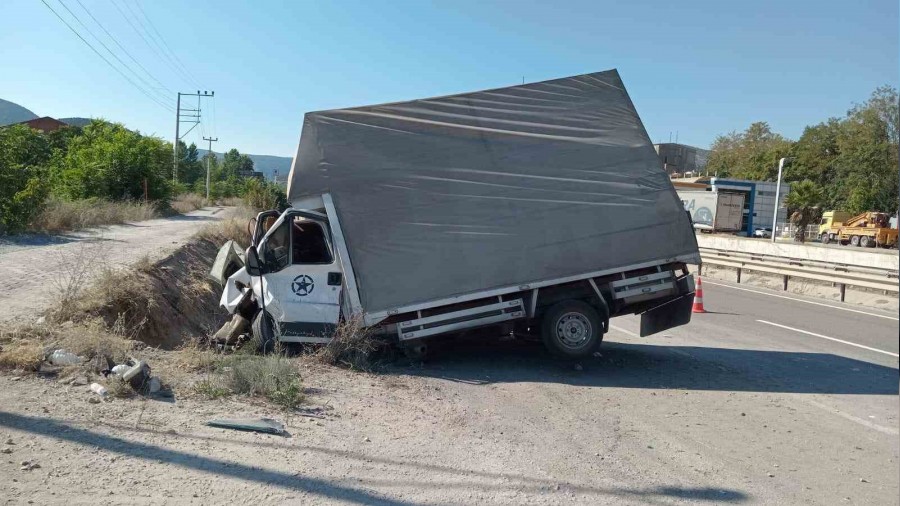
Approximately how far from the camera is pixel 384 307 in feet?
Result: 25.8

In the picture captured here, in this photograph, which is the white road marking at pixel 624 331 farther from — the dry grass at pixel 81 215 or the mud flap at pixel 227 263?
the dry grass at pixel 81 215

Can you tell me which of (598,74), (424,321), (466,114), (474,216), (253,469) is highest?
(598,74)

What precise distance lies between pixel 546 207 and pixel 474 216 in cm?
91

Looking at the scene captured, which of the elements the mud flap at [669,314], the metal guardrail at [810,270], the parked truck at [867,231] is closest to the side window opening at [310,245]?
the mud flap at [669,314]

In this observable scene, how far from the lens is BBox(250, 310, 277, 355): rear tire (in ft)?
26.7

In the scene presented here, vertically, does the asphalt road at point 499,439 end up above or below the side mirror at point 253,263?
below

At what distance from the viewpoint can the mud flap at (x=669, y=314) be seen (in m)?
8.50

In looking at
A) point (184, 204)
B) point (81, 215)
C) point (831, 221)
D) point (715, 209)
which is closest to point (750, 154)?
point (831, 221)

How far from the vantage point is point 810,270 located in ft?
61.1

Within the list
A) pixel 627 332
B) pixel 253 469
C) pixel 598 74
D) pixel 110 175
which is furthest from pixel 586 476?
pixel 110 175

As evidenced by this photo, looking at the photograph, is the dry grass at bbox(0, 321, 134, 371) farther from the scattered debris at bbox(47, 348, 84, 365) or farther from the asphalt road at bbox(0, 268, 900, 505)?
the asphalt road at bbox(0, 268, 900, 505)

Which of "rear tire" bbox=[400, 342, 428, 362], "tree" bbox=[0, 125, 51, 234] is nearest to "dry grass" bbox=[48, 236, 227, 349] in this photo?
"rear tire" bbox=[400, 342, 428, 362]

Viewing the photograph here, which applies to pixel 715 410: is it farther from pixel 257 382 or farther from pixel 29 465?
pixel 29 465

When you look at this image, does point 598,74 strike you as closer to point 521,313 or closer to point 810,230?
point 521,313
